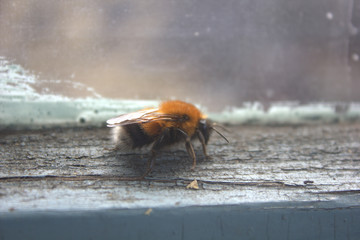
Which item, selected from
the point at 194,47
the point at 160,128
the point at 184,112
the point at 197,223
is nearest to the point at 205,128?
the point at 184,112

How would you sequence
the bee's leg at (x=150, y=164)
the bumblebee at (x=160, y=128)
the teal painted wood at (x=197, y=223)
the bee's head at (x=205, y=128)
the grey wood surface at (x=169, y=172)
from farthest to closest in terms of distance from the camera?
the bee's head at (x=205, y=128)
the bumblebee at (x=160, y=128)
the bee's leg at (x=150, y=164)
the grey wood surface at (x=169, y=172)
the teal painted wood at (x=197, y=223)

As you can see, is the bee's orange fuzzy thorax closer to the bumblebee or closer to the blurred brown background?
the bumblebee

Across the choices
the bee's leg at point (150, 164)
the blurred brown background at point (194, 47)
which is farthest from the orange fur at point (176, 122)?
the blurred brown background at point (194, 47)

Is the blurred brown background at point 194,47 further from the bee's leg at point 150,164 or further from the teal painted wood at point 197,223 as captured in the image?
the teal painted wood at point 197,223

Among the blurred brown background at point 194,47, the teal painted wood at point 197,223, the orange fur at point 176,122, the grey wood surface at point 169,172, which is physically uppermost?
the blurred brown background at point 194,47

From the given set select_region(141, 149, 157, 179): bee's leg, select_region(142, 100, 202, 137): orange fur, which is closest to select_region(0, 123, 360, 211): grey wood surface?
select_region(141, 149, 157, 179): bee's leg

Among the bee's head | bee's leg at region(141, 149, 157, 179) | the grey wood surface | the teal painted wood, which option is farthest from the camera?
the bee's head

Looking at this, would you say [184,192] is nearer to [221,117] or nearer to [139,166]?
[139,166]

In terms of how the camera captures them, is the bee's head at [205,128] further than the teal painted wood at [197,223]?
Yes
